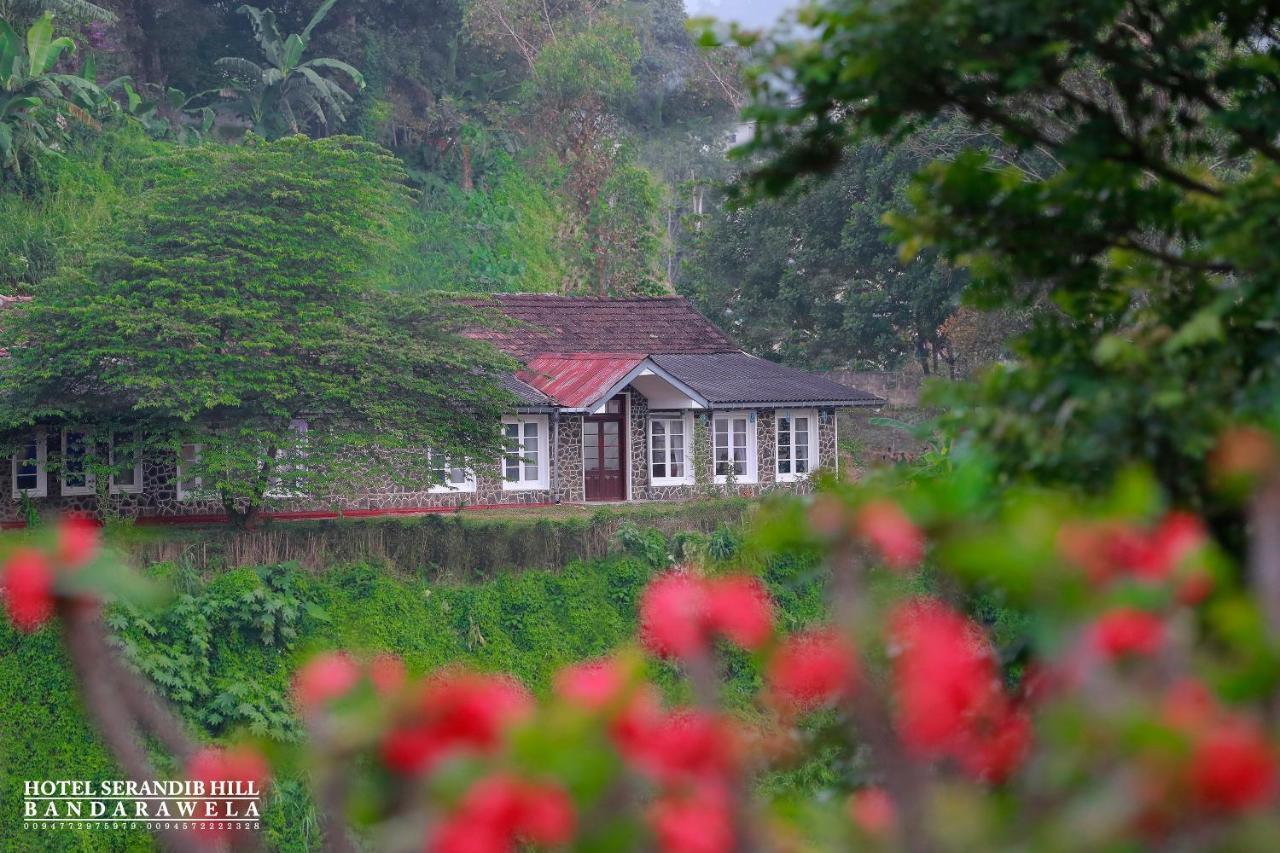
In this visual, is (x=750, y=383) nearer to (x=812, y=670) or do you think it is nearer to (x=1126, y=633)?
(x=812, y=670)

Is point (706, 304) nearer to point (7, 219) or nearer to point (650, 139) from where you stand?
point (650, 139)

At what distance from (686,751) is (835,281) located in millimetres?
34688

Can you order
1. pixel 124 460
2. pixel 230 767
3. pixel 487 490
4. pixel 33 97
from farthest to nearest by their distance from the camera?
pixel 33 97 < pixel 487 490 < pixel 124 460 < pixel 230 767

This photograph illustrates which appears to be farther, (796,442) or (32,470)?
(796,442)

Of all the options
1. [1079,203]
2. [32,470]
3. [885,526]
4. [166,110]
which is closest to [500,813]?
[885,526]

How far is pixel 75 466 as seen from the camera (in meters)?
21.8

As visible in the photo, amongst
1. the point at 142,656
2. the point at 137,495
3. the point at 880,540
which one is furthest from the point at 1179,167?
the point at 137,495

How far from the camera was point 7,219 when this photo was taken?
31531 millimetres

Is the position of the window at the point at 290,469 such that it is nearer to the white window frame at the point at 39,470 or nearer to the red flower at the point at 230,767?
A: the white window frame at the point at 39,470

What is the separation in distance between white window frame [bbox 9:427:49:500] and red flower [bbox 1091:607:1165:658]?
21.5 metres

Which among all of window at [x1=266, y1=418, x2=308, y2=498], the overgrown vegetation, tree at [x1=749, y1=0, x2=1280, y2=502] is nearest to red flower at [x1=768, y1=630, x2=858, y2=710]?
tree at [x1=749, y1=0, x2=1280, y2=502]

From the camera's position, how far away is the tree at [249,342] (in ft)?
64.1

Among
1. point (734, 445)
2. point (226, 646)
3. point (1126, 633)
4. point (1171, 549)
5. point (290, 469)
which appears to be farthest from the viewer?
point (734, 445)

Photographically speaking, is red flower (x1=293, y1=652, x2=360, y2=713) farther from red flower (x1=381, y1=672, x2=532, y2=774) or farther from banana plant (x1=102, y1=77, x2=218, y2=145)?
banana plant (x1=102, y1=77, x2=218, y2=145)
